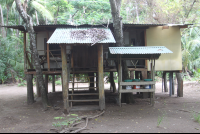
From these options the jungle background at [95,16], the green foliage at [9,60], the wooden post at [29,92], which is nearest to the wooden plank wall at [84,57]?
the wooden post at [29,92]

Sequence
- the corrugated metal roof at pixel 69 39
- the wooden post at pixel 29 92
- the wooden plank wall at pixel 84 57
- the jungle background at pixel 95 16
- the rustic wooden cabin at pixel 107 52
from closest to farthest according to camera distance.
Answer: the corrugated metal roof at pixel 69 39, the rustic wooden cabin at pixel 107 52, the wooden plank wall at pixel 84 57, the wooden post at pixel 29 92, the jungle background at pixel 95 16

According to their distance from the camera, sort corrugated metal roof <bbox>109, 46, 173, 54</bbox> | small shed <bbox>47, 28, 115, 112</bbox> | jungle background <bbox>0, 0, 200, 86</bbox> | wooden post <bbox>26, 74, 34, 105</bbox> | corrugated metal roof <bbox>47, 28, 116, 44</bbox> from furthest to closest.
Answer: jungle background <bbox>0, 0, 200, 86</bbox>
wooden post <bbox>26, 74, 34, 105</bbox>
corrugated metal roof <bbox>109, 46, 173, 54</bbox>
small shed <bbox>47, 28, 115, 112</bbox>
corrugated metal roof <bbox>47, 28, 116, 44</bbox>

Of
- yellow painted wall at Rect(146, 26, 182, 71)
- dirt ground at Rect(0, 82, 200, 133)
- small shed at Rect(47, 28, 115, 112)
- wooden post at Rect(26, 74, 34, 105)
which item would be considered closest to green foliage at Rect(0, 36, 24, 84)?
wooden post at Rect(26, 74, 34, 105)

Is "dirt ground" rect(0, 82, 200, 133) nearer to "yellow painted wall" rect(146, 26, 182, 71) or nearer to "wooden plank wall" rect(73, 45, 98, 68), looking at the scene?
"wooden plank wall" rect(73, 45, 98, 68)

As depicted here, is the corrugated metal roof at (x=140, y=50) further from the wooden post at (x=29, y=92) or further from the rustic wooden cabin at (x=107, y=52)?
the wooden post at (x=29, y=92)

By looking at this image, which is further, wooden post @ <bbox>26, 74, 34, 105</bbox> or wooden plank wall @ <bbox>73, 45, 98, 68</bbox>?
wooden post @ <bbox>26, 74, 34, 105</bbox>

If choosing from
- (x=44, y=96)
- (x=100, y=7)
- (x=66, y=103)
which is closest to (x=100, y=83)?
(x=66, y=103)

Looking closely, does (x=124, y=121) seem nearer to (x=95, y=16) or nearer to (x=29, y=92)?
(x=29, y=92)

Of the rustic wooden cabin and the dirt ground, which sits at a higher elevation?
the rustic wooden cabin

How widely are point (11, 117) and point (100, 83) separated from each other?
3.75m

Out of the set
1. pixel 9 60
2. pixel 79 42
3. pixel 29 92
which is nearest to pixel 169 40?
pixel 79 42

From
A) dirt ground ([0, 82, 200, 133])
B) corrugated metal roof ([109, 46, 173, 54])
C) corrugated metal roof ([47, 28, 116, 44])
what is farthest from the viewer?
corrugated metal roof ([109, 46, 173, 54])

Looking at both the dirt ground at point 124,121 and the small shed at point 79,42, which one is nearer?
the dirt ground at point 124,121

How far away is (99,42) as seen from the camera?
643 centimetres
